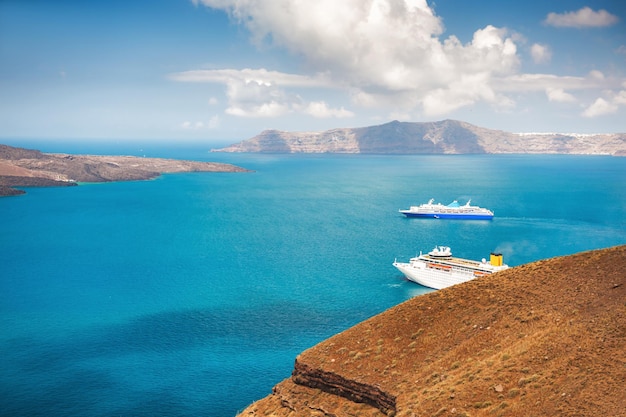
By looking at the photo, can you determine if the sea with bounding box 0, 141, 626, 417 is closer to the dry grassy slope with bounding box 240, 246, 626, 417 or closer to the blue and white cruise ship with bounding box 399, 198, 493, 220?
the blue and white cruise ship with bounding box 399, 198, 493, 220

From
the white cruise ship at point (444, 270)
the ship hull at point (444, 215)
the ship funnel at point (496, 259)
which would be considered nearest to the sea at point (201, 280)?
the white cruise ship at point (444, 270)

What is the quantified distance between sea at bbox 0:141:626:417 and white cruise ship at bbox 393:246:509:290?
2.04m

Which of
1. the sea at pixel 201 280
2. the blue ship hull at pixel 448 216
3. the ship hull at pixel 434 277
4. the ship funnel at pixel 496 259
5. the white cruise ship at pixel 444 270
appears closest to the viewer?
the sea at pixel 201 280

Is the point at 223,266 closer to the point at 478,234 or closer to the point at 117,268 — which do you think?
the point at 117,268

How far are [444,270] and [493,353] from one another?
49054mm

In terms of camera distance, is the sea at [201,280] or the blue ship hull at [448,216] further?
the blue ship hull at [448,216]

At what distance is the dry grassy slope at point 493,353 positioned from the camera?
66.3ft

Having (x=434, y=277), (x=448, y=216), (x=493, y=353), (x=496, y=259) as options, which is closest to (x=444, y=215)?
(x=448, y=216)

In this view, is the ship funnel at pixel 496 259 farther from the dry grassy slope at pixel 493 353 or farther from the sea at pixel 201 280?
the dry grassy slope at pixel 493 353

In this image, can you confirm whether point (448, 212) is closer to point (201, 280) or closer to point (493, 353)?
point (201, 280)

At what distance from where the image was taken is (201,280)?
74875mm

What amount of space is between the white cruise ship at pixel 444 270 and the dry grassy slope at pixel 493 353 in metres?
40.6

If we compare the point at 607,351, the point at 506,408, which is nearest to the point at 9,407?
the point at 506,408

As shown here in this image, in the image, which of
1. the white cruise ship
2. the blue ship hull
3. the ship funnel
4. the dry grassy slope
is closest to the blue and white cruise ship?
the blue ship hull
